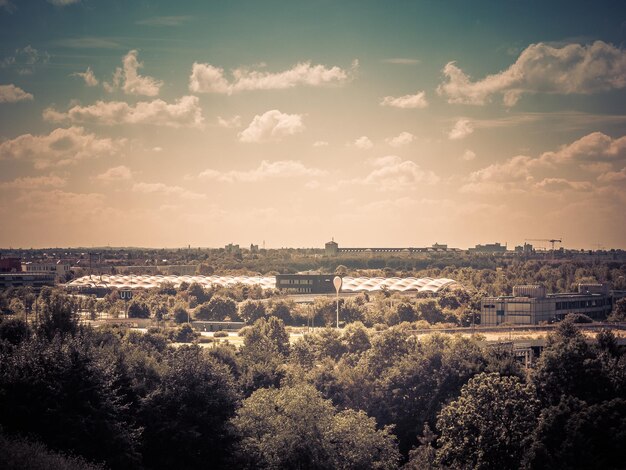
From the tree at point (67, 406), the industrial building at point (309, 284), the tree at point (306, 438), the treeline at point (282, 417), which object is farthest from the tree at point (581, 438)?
the industrial building at point (309, 284)

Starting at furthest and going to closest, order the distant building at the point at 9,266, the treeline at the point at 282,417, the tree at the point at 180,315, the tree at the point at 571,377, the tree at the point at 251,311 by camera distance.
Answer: the distant building at the point at 9,266, the tree at the point at 180,315, the tree at the point at 251,311, the tree at the point at 571,377, the treeline at the point at 282,417

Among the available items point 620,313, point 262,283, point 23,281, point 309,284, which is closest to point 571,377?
point 620,313

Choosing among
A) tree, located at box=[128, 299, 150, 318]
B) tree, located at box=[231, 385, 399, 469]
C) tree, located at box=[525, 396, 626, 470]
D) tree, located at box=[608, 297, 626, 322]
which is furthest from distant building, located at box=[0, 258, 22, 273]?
tree, located at box=[525, 396, 626, 470]

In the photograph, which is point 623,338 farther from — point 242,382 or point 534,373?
point 242,382

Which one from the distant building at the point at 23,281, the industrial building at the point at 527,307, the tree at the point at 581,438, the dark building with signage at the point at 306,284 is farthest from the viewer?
the distant building at the point at 23,281

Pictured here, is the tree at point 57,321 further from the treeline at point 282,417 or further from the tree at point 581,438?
the tree at point 581,438

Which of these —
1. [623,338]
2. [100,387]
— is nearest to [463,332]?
[623,338]
